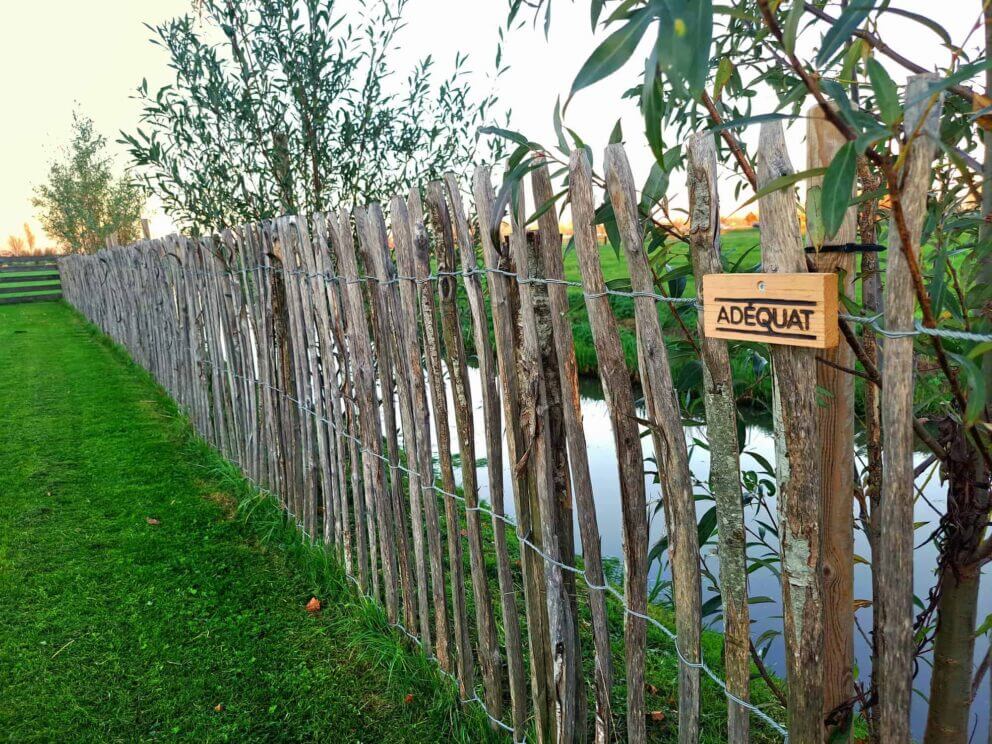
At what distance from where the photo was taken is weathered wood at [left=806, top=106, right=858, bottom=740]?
1.34 m

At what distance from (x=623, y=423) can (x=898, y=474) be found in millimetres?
640

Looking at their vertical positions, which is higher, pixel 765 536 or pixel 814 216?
pixel 814 216

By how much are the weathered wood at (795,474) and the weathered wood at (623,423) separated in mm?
400

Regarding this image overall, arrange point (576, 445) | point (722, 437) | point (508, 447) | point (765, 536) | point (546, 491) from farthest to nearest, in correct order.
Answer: point (765, 536) → point (508, 447) → point (546, 491) → point (576, 445) → point (722, 437)

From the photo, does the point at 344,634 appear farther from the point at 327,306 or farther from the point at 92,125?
the point at 92,125

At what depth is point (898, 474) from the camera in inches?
44.4

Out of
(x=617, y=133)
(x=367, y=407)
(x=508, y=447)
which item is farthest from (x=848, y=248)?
(x=367, y=407)

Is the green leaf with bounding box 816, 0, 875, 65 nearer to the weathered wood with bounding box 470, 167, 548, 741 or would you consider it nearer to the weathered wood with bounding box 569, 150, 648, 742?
the weathered wood with bounding box 569, 150, 648, 742

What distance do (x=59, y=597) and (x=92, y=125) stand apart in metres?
21.2

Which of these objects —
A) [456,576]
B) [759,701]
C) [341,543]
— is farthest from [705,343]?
[341,543]

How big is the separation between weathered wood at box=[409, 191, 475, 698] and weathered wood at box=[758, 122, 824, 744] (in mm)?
1284

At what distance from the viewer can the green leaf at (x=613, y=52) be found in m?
0.79

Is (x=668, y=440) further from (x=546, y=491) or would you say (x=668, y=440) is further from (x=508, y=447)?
(x=508, y=447)

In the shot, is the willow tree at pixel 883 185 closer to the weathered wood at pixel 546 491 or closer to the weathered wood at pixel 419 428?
the weathered wood at pixel 546 491
